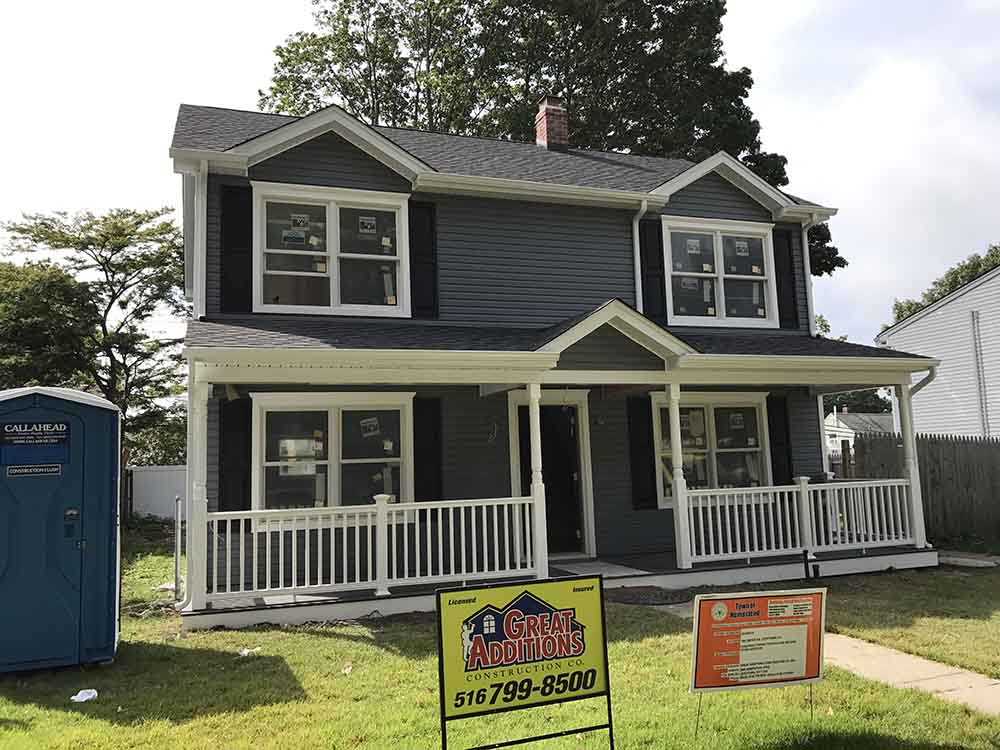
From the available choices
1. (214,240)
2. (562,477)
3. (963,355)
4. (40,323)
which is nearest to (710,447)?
(562,477)

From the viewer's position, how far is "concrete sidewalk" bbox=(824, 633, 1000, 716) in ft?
17.1

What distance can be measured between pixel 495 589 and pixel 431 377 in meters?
5.00

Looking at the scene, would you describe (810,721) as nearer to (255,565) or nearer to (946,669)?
(946,669)

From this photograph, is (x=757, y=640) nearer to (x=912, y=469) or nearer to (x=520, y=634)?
(x=520, y=634)

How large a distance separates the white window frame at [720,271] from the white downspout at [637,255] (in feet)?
1.45

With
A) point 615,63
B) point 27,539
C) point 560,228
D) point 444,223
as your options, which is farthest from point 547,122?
point 615,63

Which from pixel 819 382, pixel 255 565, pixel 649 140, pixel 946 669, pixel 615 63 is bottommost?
pixel 946 669

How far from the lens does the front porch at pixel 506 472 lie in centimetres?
817

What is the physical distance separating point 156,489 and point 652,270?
14411 mm

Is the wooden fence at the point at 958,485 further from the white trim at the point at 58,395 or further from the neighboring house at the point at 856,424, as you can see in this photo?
the neighboring house at the point at 856,424

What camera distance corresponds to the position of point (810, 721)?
4625 mm

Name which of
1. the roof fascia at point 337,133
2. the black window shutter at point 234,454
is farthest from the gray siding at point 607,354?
the black window shutter at point 234,454

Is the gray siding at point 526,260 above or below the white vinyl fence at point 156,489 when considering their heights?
above

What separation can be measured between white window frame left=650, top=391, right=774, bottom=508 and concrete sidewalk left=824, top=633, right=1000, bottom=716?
472 cm
